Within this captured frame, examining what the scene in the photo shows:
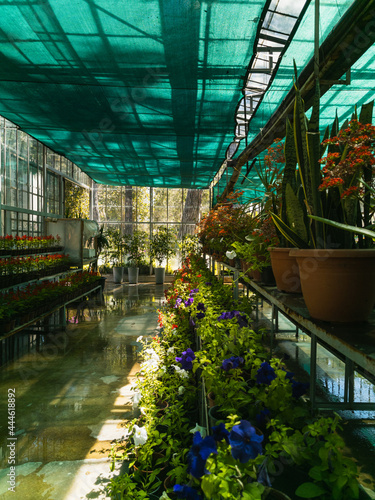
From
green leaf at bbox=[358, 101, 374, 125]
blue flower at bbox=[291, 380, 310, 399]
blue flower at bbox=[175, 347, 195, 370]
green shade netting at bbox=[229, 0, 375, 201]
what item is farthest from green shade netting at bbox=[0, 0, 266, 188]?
blue flower at bbox=[291, 380, 310, 399]

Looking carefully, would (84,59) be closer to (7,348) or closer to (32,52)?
(32,52)

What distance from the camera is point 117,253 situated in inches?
512

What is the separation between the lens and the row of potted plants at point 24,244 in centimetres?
541

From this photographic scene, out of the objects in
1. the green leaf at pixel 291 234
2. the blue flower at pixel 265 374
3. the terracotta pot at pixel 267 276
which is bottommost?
the blue flower at pixel 265 374

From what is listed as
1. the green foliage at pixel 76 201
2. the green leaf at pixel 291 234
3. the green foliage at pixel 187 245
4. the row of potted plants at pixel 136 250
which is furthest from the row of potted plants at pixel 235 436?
the row of potted plants at pixel 136 250

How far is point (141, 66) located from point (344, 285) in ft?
11.4

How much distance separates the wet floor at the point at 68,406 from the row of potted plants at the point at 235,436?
64 centimetres

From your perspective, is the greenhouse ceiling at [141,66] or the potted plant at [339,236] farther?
the greenhouse ceiling at [141,66]

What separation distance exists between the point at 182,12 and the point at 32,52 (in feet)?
5.54

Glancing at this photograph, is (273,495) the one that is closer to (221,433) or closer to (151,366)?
(221,433)

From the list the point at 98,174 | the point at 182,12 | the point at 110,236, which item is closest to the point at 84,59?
the point at 182,12

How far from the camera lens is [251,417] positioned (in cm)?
140

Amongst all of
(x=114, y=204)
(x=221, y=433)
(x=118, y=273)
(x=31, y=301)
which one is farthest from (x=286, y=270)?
(x=114, y=204)

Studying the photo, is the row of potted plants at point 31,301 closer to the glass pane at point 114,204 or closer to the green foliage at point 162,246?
the green foliage at point 162,246
